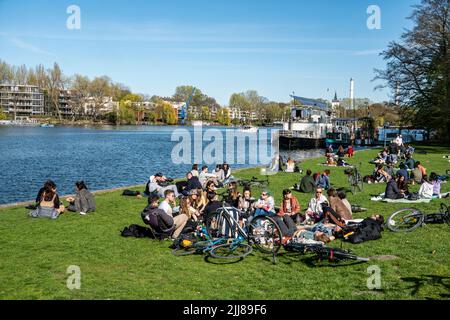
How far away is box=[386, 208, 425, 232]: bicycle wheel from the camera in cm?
1107

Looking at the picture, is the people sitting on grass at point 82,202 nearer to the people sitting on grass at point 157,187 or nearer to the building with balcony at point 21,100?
the people sitting on grass at point 157,187

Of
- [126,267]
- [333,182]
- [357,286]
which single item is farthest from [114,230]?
[333,182]

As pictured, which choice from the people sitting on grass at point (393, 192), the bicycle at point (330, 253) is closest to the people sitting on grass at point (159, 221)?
the bicycle at point (330, 253)

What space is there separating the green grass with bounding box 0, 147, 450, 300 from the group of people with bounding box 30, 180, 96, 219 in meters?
1.27

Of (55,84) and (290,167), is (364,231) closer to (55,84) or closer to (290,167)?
(290,167)

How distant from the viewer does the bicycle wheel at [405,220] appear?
11070 mm
